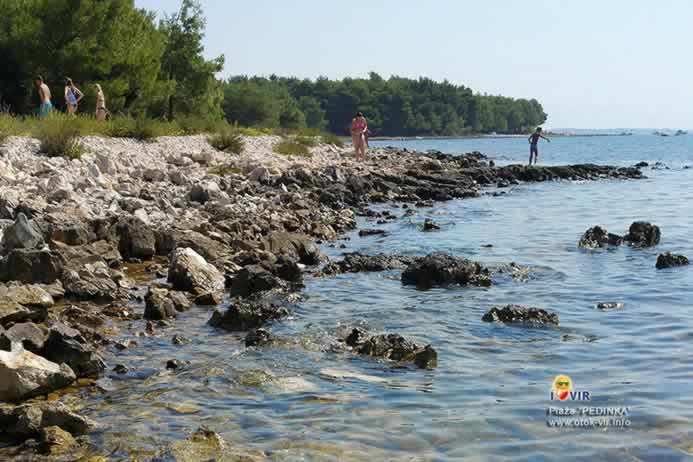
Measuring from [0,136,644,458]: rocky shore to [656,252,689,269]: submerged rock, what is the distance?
2.36m

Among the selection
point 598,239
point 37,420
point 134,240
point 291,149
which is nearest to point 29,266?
point 134,240

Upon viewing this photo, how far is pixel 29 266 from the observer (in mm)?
8547

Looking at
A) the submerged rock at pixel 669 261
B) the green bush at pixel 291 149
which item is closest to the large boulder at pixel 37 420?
the submerged rock at pixel 669 261

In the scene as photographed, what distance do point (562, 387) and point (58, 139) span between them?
1300cm

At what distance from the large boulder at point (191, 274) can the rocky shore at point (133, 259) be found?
0.06ft

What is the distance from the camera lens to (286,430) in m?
5.42

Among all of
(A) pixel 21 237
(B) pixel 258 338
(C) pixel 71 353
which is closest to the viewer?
(C) pixel 71 353

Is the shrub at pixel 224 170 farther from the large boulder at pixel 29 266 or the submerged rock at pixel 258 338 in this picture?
the submerged rock at pixel 258 338

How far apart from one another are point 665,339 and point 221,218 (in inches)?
331

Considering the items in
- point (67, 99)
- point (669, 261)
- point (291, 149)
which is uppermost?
point (67, 99)

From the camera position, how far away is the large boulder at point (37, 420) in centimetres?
495

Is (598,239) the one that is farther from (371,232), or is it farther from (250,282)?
(250,282)

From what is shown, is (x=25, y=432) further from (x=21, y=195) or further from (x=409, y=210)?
(x=409, y=210)

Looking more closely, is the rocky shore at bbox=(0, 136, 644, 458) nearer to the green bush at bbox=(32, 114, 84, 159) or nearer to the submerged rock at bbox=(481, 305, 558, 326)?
the submerged rock at bbox=(481, 305, 558, 326)
